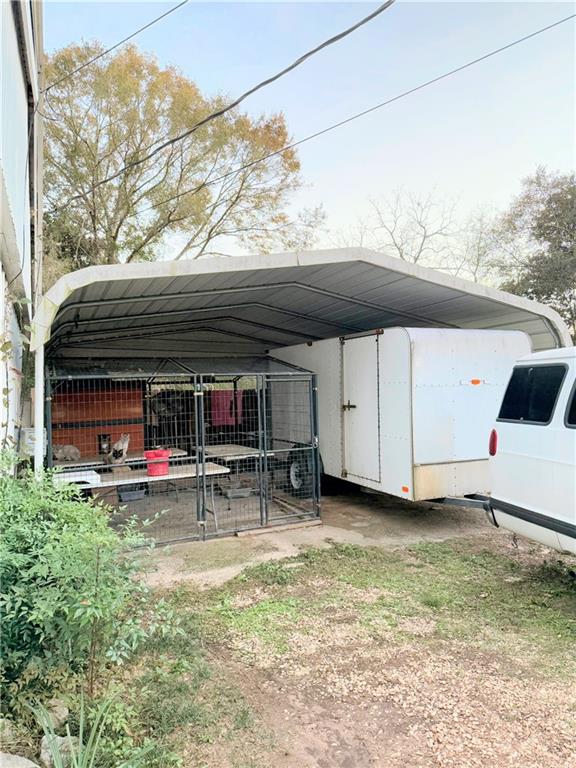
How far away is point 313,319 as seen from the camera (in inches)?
327

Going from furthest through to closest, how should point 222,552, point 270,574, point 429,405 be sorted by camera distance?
point 429,405 → point 222,552 → point 270,574

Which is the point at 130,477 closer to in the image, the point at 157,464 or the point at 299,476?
the point at 157,464

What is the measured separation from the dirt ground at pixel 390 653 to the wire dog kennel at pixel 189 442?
1.17 m

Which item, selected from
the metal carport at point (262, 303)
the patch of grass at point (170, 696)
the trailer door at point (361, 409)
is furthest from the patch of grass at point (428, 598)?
the metal carport at point (262, 303)

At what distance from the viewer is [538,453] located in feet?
13.5

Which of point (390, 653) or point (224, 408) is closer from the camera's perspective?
point (390, 653)

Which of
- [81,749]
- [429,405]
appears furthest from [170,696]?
[429,405]

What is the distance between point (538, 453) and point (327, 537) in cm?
284

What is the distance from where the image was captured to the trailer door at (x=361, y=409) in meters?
6.51

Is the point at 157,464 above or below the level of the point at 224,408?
below

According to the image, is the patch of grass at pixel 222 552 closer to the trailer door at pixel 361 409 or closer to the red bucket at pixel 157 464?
the red bucket at pixel 157 464

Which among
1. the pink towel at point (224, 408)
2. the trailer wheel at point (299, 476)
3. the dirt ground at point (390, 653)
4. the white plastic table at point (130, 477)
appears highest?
the pink towel at point (224, 408)

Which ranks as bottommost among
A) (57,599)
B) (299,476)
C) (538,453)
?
(299,476)

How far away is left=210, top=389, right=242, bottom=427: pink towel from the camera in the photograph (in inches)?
436
